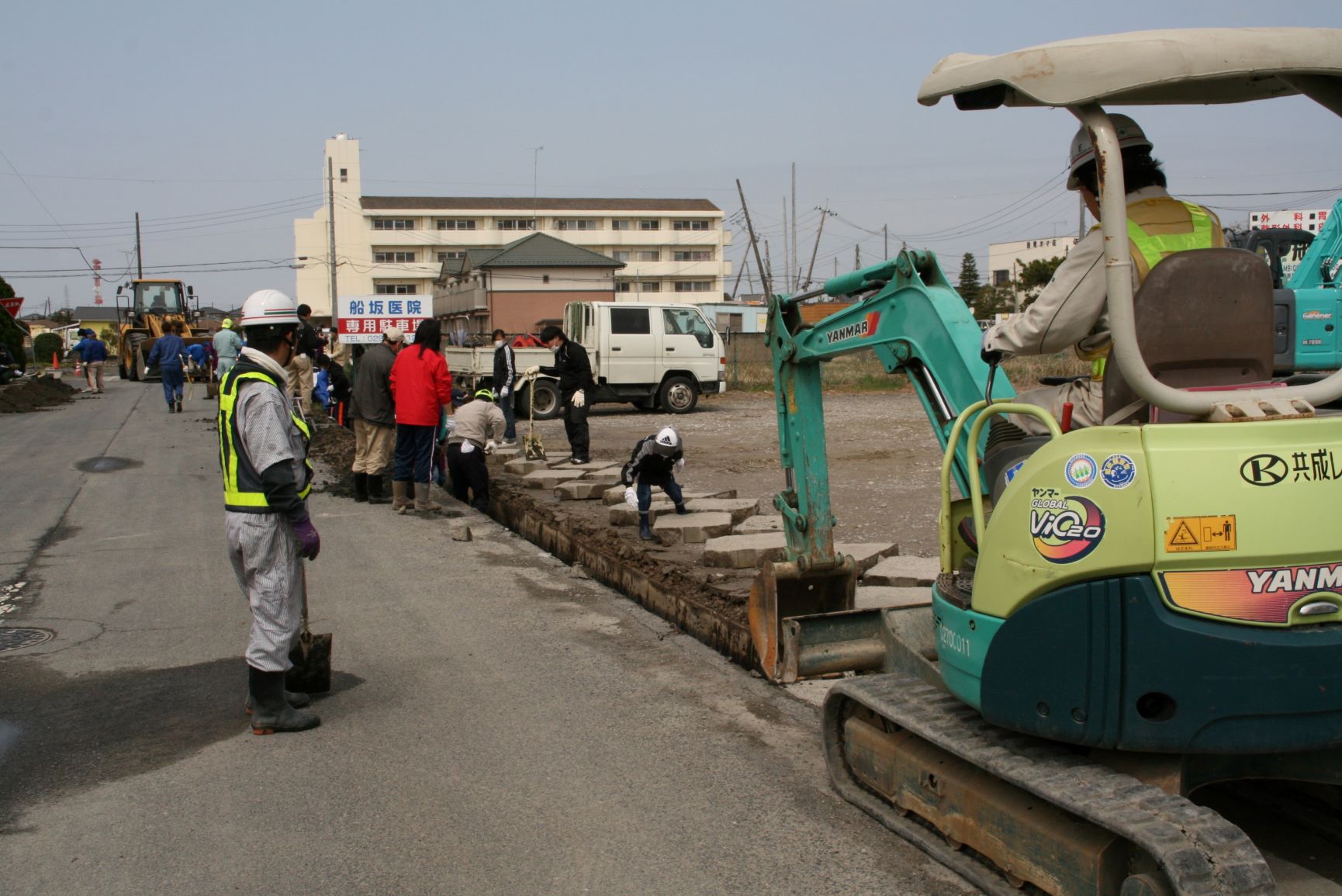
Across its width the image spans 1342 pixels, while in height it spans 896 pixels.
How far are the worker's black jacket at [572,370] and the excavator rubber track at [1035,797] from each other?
11.5m

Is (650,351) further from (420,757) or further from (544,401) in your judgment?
(420,757)

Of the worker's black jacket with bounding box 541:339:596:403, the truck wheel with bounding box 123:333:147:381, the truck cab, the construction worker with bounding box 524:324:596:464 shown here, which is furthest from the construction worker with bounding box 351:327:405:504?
the truck wheel with bounding box 123:333:147:381

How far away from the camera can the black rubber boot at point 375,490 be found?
46.1 ft

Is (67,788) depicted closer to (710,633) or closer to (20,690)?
(20,690)

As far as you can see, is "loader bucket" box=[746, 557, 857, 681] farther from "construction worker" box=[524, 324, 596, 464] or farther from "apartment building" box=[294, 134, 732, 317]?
"apartment building" box=[294, 134, 732, 317]

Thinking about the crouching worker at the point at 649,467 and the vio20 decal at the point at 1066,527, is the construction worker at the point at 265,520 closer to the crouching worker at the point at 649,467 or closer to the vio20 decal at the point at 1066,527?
the vio20 decal at the point at 1066,527

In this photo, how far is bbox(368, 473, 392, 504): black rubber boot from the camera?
46.1 ft

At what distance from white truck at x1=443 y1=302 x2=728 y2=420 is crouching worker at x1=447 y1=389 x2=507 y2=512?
10.8 m

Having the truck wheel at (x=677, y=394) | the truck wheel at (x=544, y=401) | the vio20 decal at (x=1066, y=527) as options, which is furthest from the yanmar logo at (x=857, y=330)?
the truck wheel at (x=677, y=394)

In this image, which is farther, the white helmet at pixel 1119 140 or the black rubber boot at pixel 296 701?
Answer: the black rubber boot at pixel 296 701

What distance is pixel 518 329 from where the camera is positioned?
6431cm

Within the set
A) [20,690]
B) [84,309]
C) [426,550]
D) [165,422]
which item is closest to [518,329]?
[165,422]

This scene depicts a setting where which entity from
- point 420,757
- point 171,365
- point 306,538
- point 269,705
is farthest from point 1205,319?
point 171,365

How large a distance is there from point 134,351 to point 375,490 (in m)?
32.8
